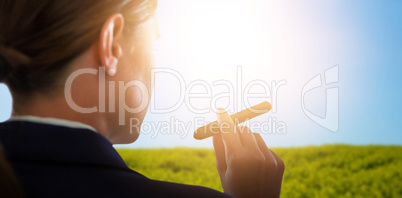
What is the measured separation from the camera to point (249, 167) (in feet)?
1.80

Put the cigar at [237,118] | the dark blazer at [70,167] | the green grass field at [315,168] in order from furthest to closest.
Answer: the green grass field at [315,168]
the cigar at [237,118]
the dark blazer at [70,167]

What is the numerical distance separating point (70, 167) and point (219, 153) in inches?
11.6

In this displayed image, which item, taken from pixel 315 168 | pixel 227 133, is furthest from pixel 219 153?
pixel 315 168

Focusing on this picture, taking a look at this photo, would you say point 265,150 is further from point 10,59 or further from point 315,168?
point 315,168

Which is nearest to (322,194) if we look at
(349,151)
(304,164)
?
(304,164)

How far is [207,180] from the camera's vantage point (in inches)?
90.5

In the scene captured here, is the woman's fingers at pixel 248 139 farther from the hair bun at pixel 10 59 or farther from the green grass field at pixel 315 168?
the green grass field at pixel 315 168

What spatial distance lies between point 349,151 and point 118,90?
236cm

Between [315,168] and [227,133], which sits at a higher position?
[227,133]

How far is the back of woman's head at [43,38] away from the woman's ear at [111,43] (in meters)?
0.01

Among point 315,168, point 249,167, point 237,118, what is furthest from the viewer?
point 315,168

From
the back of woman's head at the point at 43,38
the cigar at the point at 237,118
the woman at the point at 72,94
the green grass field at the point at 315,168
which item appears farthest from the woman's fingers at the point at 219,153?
the green grass field at the point at 315,168

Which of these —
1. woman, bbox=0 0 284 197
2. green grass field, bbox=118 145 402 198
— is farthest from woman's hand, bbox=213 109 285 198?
green grass field, bbox=118 145 402 198

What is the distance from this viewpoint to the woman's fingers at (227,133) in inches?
22.2
